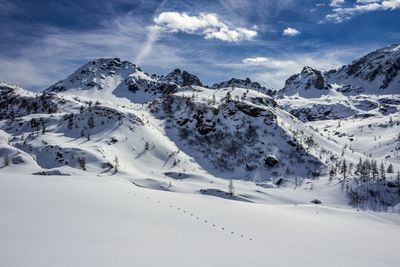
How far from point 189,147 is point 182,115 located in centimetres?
1579

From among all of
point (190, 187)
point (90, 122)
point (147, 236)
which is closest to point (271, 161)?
point (190, 187)

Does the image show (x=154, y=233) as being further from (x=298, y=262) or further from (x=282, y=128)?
(x=282, y=128)

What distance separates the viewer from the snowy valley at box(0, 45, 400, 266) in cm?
1344

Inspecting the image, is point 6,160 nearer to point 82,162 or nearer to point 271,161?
point 82,162

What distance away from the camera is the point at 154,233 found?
1558 cm

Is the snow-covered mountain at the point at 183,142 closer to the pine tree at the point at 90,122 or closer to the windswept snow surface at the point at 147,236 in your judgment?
the pine tree at the point at 90,122

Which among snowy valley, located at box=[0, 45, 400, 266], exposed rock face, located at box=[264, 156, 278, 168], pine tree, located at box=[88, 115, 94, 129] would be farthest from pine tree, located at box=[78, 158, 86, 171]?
exposed rock face, located at box=[264, 156, 278, 168]

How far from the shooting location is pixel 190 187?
69.4 metres

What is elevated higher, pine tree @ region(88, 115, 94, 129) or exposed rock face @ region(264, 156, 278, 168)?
pine tree @ region(88, 115, 94, 129)

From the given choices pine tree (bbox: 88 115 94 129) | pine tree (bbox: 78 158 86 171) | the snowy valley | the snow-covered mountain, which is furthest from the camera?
pine tree (bbox: 88 115 94 129)

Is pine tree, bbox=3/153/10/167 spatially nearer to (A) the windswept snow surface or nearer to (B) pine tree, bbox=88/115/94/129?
(B) pine tree, bbox=88/115/94/129

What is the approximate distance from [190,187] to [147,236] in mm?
54981

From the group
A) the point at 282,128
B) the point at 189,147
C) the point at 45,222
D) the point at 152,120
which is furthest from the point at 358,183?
the point at 45,222

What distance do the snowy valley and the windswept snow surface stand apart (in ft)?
0.26
